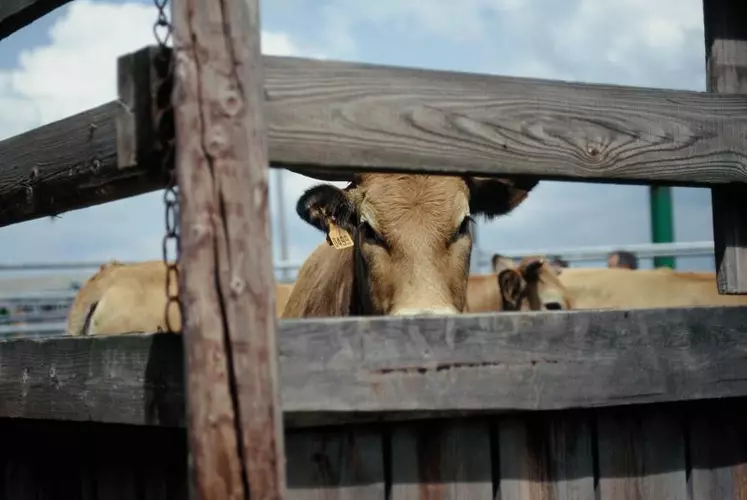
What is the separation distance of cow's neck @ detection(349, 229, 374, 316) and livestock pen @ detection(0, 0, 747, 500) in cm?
237

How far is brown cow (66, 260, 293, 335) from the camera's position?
9922mm

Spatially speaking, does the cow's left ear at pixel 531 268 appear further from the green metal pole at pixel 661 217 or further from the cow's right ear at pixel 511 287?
the green metal pole at pixel 661 217

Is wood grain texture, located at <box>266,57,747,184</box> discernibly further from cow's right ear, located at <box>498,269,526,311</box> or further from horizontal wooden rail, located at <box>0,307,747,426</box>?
cow's right ear, located at <box>498,269,526,311</box>

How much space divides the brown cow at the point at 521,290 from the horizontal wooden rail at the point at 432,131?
8.04 m

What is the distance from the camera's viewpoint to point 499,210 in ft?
18.6

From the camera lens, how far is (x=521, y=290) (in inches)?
428

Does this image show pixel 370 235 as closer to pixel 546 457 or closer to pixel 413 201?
pixel 413 201

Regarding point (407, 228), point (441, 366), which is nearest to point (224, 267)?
point (441, 366)

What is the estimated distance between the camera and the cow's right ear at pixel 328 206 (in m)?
5.37

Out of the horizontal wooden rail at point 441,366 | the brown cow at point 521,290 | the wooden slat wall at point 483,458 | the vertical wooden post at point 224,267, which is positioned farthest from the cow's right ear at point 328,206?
the brown cow at point 521,290

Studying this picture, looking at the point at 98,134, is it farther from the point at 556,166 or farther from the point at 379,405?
the point at 556,166

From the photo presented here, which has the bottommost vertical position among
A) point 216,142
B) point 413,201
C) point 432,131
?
point 216,142

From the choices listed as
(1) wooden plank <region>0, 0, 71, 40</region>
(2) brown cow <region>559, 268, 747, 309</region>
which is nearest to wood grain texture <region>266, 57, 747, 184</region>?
(1) wooden plank <region>0, 0, 71, 40</region>

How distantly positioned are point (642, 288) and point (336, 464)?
29.4ft
